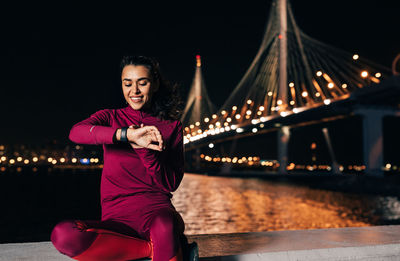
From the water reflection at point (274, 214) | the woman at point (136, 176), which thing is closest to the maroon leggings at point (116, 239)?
the woman at point (136, 176)

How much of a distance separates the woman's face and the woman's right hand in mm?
248

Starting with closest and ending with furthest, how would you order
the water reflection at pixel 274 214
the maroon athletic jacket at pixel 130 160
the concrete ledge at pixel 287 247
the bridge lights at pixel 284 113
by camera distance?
the maroon athletic jacket at pixel 130 160
the concrete ledge at pixel 287 247
the water reflection at pixel 274 214
the bridge lights at pixel 284 113

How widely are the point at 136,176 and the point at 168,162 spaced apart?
11cm

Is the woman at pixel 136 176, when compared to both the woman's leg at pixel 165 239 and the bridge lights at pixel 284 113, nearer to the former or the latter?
the woman's leg at pixel 165 239

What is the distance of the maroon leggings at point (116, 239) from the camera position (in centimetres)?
126

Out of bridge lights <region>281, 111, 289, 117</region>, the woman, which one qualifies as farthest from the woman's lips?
bridge lights <region>281, 111, 289, 117</region>

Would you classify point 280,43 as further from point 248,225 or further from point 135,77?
point 135,77

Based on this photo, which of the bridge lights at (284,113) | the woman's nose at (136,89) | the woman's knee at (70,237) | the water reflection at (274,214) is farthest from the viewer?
the bridge lights at (284,113)

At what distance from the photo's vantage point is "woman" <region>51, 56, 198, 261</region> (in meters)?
1.29

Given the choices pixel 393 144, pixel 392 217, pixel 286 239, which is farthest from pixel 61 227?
pixel 393 144

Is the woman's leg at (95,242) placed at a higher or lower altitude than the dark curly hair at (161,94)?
lower

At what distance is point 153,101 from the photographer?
1.61 metres

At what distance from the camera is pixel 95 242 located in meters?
1.30

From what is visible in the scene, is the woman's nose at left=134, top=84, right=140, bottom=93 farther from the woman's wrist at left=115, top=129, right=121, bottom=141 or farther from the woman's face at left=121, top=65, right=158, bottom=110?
the woman's wrist at left=115, top=129, right=121, bottom=141
